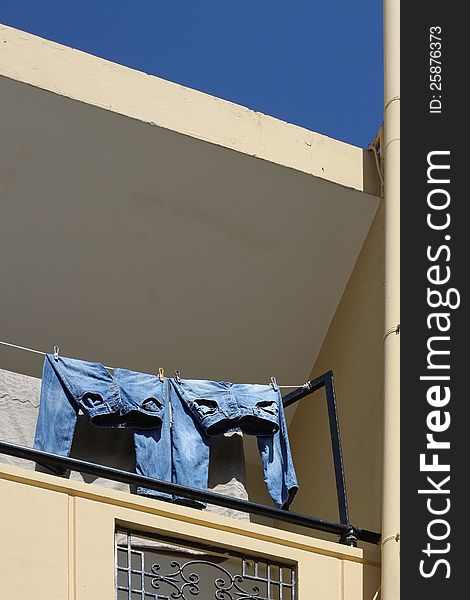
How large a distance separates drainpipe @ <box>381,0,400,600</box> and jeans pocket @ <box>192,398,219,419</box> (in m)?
1.22

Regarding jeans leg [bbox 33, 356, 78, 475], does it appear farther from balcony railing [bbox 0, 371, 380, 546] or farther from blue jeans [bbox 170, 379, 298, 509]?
blue jeans [bbox 170, 379, 298, 509]

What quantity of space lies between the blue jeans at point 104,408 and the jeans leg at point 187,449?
0.06m

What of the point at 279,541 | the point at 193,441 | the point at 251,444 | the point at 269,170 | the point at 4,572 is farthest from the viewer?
the point at 251,444

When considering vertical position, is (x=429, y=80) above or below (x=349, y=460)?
above

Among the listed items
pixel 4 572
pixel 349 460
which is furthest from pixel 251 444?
pixel 4 572

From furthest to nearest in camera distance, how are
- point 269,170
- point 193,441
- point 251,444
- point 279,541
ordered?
point 251,444 < point 269,170 < point 193,441 < point 279,541

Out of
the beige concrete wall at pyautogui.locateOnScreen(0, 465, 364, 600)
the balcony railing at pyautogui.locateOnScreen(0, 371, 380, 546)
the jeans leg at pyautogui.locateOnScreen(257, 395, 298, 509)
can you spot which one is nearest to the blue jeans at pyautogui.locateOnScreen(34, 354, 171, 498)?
the balcony railing at pyautogui.locateOnScreen(0, 371, 380, 546)

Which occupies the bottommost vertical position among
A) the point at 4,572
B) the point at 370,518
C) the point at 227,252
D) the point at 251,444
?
the point at 4,572

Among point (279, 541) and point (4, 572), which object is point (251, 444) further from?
point (4, 572)

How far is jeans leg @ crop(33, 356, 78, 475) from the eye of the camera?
40.7ft

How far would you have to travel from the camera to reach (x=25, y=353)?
1484cm

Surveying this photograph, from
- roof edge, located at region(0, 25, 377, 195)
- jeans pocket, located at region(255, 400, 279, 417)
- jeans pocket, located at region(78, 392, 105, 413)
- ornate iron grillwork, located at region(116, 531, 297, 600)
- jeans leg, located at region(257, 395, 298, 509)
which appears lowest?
ornate iron grillwork, located at region(116, 531, 297, 600)

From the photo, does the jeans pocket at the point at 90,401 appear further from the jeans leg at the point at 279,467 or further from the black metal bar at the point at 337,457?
the black metal bar at the point at 337,457

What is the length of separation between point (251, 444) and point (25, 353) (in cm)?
197
